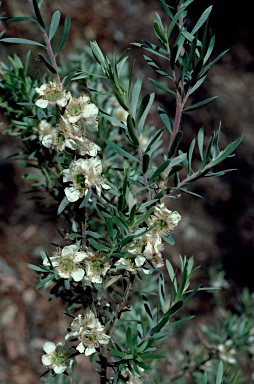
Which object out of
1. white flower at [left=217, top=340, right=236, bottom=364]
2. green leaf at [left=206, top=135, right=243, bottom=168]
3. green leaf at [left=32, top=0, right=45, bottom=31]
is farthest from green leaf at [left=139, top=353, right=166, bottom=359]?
white flower at [left=217, top=340, right=236, bottom=364]

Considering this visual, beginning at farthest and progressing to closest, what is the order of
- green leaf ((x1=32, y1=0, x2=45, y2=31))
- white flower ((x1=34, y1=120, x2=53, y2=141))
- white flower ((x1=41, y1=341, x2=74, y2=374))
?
white flower ((x1=34, y1=120, x2=53, y2=141))
white flower ((x1=41, y1=341, x2=74, y2=374))
green leaf ((x1=32, y1=0, x2=45, y2=31))

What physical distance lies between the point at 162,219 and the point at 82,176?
0.38 feet

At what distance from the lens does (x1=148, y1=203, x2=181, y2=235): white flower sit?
58 cm

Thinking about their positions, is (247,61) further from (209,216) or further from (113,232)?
(113,232)

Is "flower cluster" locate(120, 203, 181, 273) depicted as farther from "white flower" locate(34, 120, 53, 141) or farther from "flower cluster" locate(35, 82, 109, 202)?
"white flower" locate(34, 120, 53, 141)

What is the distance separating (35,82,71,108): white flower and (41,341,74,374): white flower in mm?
339

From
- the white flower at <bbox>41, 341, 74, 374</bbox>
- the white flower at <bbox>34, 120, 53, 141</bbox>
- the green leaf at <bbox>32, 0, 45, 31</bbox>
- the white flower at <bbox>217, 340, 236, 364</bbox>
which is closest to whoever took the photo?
the green leaf at <bbox>32, 0, 45, 31</bbox>

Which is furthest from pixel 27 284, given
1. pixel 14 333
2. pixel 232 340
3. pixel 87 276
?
pixel 87 276

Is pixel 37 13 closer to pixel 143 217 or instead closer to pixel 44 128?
pixel 143 217

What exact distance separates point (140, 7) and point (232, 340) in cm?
210

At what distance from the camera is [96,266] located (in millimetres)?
604

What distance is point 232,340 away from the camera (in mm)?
1435

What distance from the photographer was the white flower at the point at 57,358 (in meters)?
0.66

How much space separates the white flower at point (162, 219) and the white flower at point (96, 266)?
0.24 ft
